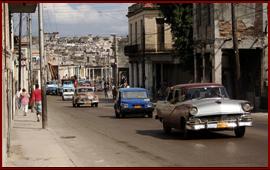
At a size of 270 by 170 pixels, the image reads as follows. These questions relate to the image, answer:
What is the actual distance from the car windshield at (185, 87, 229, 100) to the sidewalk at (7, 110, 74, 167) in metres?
4.50

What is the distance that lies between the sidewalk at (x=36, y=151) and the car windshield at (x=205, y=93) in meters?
4.50

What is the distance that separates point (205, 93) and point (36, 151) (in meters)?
5.99

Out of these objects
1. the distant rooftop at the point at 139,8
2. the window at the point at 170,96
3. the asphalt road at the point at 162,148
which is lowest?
the asphalt road at the point at 162,148

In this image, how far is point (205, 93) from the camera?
64.4 ft

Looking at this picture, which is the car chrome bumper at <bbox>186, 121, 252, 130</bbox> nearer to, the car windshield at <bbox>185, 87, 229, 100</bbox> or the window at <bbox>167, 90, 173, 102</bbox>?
the car windshield at <bbox>185, 87, 229, 100</bbox>

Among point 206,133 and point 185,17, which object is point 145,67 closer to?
point 185,17

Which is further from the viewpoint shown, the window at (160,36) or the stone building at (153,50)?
the window at (160,36)

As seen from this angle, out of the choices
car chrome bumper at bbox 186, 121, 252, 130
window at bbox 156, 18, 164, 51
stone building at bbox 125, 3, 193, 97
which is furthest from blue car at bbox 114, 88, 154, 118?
window at bbox 156, 18, 164, 51

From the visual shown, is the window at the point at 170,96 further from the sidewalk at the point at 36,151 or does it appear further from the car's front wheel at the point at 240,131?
the sidewalk at the point at 36,151

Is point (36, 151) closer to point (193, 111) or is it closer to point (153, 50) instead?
point (193, 111)

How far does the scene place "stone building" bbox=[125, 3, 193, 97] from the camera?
6862 centimetres

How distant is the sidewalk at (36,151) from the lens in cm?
1403

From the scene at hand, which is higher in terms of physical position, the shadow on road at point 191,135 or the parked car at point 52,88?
the parked car at point 52,88

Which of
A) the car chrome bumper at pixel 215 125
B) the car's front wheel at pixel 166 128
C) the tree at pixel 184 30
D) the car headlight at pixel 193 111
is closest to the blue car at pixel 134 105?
the car's front wheel at pixel 166 128
